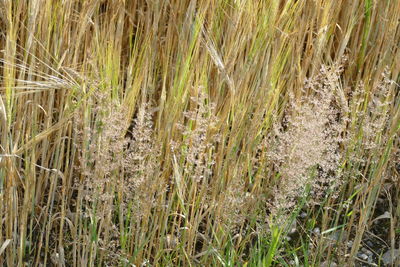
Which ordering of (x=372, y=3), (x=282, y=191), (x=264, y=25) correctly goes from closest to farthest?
(x=282, y=191) < (x=264, y=25) < (x=372, y=3)

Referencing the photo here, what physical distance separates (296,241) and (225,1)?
0.72 meters

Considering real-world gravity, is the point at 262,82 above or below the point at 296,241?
above

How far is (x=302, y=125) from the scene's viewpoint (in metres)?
1.87

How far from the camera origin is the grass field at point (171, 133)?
176cm

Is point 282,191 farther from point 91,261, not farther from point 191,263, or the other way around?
point 91,261

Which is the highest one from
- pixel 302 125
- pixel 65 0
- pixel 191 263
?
pixel 65 0

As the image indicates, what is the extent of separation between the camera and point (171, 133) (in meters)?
1.89

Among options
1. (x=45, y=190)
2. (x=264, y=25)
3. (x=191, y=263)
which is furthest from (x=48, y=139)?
(x=264, y=25)

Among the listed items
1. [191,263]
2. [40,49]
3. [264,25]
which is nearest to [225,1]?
[264,25]

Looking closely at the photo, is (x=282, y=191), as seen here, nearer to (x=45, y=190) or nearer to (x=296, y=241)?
(x=296, y=241)

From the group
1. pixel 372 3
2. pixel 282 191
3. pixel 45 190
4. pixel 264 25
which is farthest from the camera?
pixel 372 3

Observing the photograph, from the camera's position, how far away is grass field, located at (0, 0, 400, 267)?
1.76 m

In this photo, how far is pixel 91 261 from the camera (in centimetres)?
179

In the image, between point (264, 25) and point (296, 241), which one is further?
point (296, 241)
